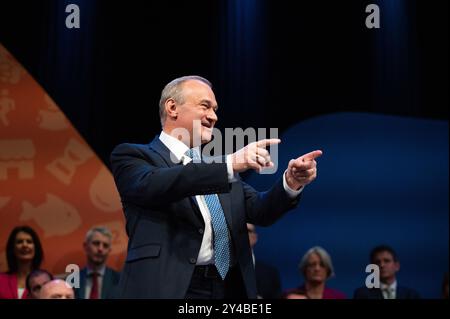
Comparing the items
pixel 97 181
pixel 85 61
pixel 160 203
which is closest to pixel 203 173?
pixel 160 203

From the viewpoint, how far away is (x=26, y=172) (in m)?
4.58

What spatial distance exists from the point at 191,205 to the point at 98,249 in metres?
2.34

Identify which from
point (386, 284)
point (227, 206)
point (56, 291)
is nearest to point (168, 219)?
point (227, 206)

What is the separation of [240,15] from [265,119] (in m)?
0.71

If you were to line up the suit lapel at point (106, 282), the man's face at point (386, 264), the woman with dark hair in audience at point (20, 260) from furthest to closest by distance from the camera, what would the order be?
the man's face at point (386, 264)
the suit lapel at point (106, 282)
the woman with dark hair in audience at point (20, 260)

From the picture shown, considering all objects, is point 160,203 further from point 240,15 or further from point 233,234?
point 240,15

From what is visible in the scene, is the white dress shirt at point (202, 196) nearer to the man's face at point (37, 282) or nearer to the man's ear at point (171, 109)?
the man's ear at point (171, 109)

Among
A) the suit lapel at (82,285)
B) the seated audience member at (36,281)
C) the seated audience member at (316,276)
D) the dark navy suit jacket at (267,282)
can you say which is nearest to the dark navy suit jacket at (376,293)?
the seated audience member at (316,276)

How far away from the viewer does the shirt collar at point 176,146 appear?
190 centimetres

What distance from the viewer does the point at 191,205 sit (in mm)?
1768

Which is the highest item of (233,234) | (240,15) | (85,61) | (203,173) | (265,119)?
(240,15)

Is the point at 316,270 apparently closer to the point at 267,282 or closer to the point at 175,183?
the point at 267,282

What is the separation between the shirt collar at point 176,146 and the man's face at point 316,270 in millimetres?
2221
